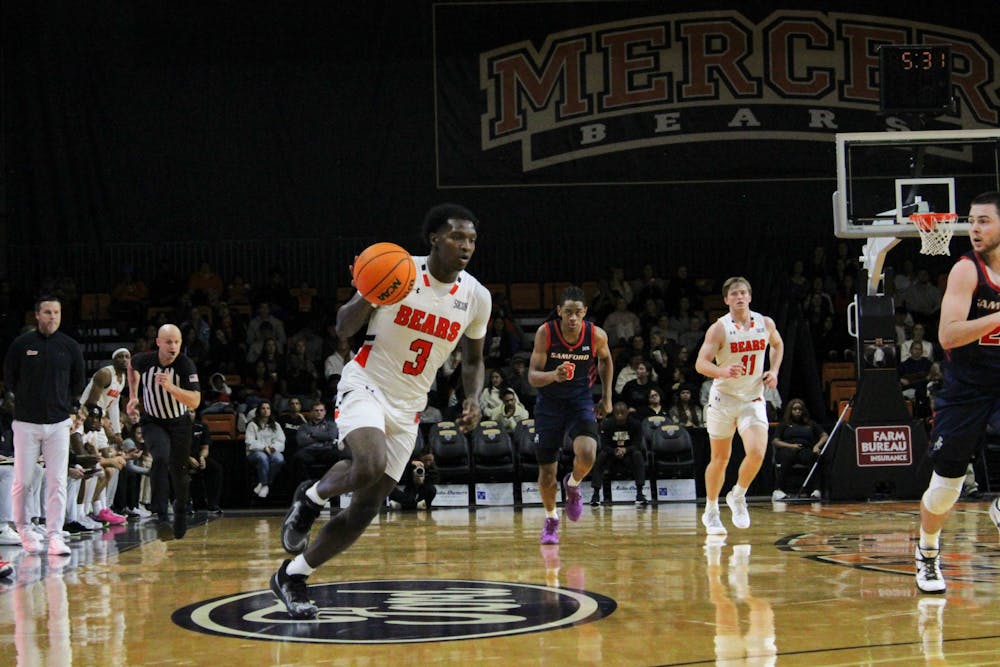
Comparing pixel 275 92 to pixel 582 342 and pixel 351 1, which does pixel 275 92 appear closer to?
pixel 351 1

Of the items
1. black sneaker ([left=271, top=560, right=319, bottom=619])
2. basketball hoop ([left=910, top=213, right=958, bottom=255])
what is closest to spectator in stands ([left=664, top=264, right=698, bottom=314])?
A: basketball hoop ([left=910, top=213, right=958, bottom=255])

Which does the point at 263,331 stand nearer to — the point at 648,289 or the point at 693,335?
the point at 648,289

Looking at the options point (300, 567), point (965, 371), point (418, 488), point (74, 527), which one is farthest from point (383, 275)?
point (418, 488)

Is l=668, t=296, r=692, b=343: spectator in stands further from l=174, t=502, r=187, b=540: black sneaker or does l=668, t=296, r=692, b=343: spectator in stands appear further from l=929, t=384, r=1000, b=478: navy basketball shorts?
l=929, t=384, r=1000, b=478: navy basketball shorts

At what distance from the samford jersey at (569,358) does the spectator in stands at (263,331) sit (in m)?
9.57

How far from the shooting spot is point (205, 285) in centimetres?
1948

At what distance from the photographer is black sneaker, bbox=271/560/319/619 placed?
5.38 meters

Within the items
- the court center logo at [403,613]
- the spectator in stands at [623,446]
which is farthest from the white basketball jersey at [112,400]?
the court center logo at [403,613]

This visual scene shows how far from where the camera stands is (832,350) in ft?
59.5

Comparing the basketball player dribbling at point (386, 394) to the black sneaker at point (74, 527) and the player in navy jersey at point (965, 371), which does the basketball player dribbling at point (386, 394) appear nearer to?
the player in navy jersey at point (965, 371)

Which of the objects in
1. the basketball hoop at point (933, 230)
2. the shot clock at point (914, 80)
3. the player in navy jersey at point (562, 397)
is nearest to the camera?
the player in navy jersey at point (562, 397)

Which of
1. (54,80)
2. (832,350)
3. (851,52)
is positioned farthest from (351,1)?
(832,350)

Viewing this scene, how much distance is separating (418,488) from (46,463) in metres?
6.11

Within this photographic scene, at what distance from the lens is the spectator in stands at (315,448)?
14805 mm
